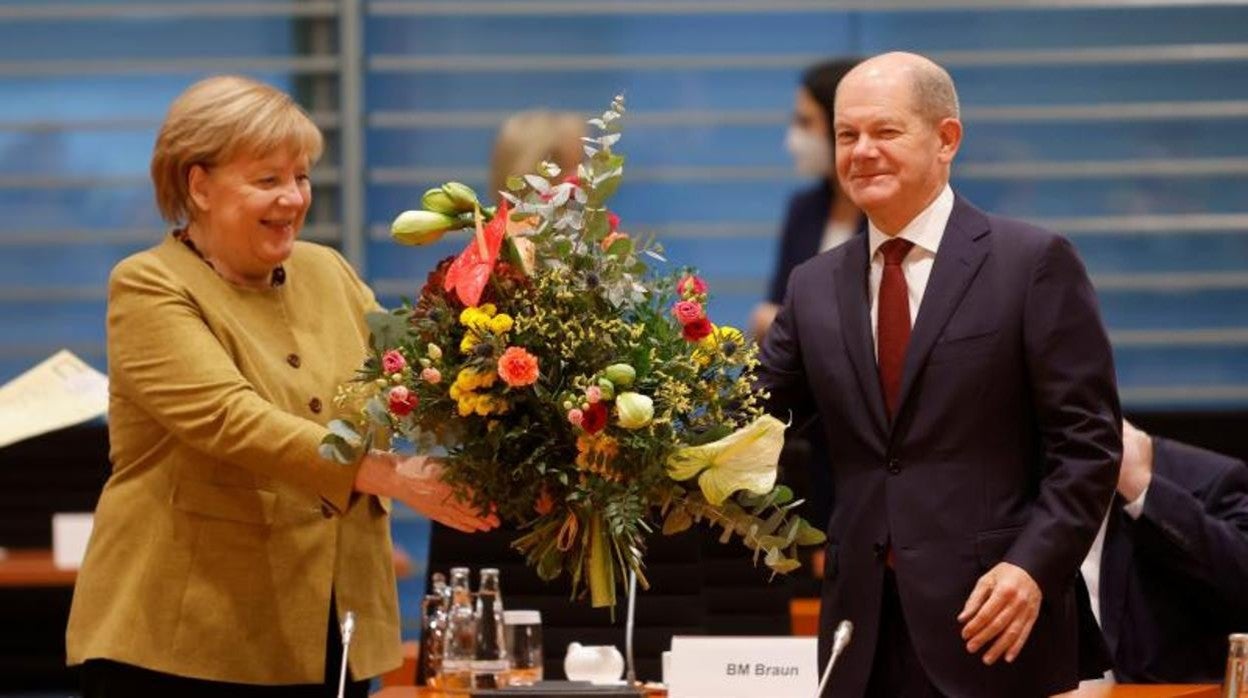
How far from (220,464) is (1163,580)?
2087 mm

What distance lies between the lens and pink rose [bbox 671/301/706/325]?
337 centimetres

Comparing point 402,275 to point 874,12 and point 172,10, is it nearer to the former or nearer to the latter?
point 172,10

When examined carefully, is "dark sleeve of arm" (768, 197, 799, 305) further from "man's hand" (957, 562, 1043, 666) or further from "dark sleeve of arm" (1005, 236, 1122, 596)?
"man's hand" (957, 562, 1043, 666)

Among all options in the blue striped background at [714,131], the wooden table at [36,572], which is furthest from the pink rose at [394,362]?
the blue striped background at [714,131]

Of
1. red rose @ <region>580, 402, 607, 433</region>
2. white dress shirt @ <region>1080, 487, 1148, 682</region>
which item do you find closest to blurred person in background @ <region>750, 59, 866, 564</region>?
white dress shirt @ <region>1080, 487, 1148, 682</region>

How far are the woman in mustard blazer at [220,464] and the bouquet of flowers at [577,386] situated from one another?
330 mm

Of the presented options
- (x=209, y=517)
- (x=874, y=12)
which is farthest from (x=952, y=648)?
(x=874, y=12)

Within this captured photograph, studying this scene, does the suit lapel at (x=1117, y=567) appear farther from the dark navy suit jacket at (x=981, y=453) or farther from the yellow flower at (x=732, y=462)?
the yellow flower at (x=732, y=462)

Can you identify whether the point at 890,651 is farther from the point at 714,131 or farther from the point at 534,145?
the point at 714,131

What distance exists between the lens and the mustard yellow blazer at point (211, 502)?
12.1 ft

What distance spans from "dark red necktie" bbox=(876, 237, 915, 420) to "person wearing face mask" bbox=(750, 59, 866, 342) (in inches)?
131

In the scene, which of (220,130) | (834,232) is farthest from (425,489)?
(834,232)

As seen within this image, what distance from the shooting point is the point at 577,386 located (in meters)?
3.30

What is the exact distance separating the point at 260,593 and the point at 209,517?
16cm
